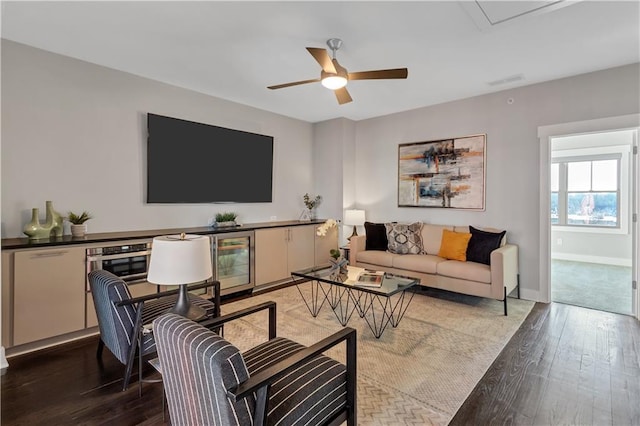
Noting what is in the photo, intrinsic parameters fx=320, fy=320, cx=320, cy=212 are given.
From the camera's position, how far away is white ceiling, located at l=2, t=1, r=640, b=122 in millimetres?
2400

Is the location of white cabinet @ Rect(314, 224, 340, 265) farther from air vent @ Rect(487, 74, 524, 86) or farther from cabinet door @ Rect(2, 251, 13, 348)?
cabinet door @ Rect(2, 251, 13, 348)

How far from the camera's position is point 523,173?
4098 millimetres

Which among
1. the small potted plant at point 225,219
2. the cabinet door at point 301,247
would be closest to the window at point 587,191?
the cabinet door at point 301,247

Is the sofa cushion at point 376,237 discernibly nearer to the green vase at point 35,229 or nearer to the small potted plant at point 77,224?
the small potted plant at point 77,224

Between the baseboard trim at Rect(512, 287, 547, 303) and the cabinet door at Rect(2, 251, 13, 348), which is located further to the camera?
the baseboard trim at Rect(512, 287, 547, 303)

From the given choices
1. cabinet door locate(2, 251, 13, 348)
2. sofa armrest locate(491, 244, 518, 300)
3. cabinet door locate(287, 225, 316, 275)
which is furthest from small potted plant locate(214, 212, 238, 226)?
sofa armrest locate(491, 244, 518, 300)

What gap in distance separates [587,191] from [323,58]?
6492mm

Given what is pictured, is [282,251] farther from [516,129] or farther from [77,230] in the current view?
[516,129]

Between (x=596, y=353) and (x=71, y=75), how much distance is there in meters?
5.42

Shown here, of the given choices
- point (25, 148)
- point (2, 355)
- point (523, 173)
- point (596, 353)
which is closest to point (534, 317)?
point (596, 353)

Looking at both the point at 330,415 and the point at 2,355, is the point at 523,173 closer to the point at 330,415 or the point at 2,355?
the point at 330,415

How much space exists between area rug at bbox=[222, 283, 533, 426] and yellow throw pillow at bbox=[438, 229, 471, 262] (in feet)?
1.77

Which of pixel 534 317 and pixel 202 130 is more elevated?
pixel 202 130

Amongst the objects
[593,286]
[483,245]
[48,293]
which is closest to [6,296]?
[48,293]
